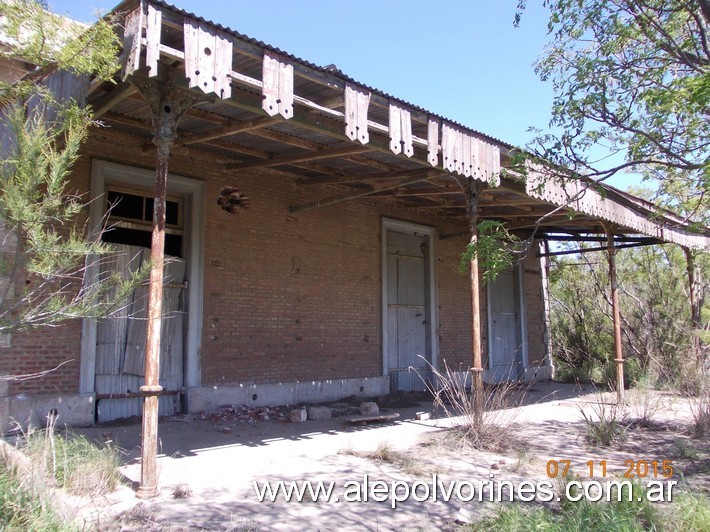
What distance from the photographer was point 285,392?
30.8ft

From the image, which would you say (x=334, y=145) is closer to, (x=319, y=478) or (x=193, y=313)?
(x=193, y=313)

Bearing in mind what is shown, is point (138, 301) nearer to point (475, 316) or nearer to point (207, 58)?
point (207, 58)

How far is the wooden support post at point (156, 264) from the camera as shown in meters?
4.87

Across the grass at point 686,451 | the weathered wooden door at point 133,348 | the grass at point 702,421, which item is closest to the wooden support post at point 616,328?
the grass at point 702,421

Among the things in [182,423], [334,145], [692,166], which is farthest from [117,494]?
[692,166]

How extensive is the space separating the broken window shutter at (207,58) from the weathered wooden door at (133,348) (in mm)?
3172

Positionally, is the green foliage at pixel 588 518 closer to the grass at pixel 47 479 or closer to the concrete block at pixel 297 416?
the grass at pixel 47 479

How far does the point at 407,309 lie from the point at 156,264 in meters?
7.96

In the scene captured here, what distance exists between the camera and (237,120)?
741 centimetres

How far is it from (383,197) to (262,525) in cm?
781

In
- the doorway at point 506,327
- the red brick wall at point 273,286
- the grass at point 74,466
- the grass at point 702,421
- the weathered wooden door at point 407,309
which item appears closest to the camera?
the grass at point 74,466

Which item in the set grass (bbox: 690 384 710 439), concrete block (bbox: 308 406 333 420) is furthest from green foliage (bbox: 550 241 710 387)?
concrete block (bbox: 308 406 333 420)

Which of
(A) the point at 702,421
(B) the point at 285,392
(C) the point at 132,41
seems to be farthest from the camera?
(B) the point at 285,392

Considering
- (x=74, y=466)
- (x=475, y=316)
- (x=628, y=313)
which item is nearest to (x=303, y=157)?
(x=475, y=316)
